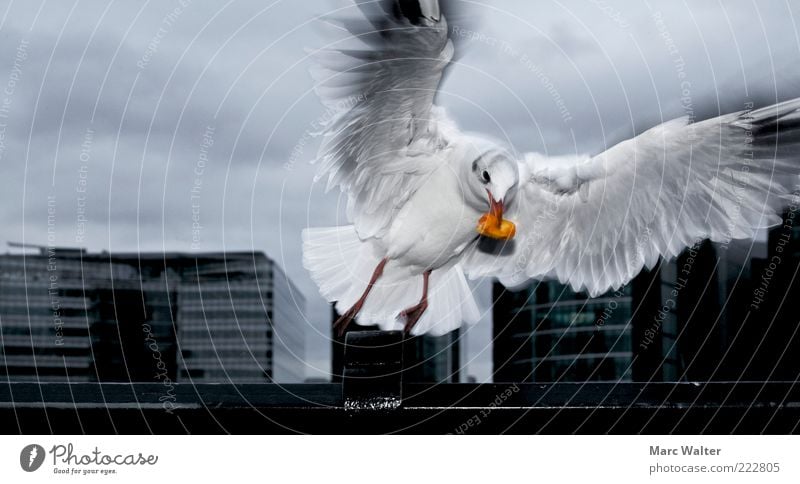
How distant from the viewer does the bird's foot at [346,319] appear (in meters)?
3.37

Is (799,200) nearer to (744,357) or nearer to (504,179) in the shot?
(504,179)

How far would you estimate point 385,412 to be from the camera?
1.67m

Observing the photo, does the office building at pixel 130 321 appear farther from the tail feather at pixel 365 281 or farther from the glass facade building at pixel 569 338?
the tail feather at pixel 365 281

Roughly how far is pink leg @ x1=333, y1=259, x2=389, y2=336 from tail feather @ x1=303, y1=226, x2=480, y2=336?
18 mm

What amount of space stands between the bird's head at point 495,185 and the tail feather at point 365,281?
517 mm

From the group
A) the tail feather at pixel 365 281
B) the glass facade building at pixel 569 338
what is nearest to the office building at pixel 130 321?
the glass facade building at pixel 569 338

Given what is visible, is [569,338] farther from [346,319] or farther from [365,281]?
[346,319]

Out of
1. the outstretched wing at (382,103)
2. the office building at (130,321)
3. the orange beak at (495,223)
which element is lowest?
the office building at (130,321)

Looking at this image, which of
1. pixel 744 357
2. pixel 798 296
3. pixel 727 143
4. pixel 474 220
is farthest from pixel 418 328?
pixel 744 357

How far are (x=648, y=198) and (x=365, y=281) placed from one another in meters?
1.08

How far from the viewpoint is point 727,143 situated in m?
2.96

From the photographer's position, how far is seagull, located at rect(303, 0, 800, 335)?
2.72 metres

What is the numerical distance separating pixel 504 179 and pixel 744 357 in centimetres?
615

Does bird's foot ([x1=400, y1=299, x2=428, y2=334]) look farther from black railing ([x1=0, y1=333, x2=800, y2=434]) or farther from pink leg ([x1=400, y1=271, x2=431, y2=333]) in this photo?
black railing ([x1=0, y1=333, x2=800, y2=434])
